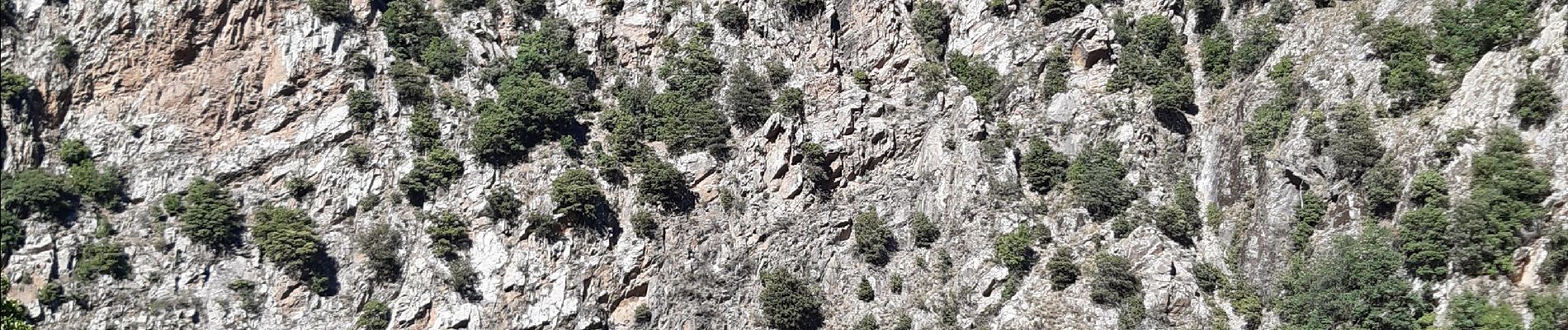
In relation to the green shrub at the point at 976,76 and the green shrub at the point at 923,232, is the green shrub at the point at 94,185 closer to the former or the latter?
the green shrub at the point at 923,232

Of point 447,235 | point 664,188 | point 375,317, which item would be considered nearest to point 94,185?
point 375,317

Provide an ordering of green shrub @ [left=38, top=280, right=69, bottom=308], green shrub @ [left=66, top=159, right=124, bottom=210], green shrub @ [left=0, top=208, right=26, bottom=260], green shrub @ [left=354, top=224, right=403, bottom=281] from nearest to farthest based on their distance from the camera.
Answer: green shrub @ [left=38, top=280, right=69, bottom=308], green shrub @ [left=0, top=208, right=26, bottom=260], green shrub @ [left=66, top=159, right=124, bottom=210], green shrub @ [left=354, top=224, right=403, bottom=281]

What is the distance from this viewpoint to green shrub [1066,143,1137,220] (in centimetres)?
5484

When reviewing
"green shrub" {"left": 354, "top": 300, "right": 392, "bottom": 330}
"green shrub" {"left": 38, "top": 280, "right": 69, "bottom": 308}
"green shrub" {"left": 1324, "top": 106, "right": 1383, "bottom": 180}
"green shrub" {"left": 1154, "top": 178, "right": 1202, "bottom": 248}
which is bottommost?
"green shrub" {"left": 354, "top": 300, "right": 392, "bottom": 330}

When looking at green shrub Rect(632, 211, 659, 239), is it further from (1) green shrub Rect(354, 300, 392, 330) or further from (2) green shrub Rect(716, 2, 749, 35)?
(2) green shrub Rect(716, 2, 749, 35)

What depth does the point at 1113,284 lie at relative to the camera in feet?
170

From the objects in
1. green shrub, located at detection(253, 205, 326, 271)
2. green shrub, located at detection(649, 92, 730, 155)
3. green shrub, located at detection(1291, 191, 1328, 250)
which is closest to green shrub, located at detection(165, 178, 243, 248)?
green shrub, located at detection(253, 205, 326, 271)

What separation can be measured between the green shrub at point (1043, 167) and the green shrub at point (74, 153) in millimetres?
46414

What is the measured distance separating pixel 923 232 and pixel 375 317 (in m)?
26.8

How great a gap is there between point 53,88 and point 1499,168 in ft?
217

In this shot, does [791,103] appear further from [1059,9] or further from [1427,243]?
[1427,243]

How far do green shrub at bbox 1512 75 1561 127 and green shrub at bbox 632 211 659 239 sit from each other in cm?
3847

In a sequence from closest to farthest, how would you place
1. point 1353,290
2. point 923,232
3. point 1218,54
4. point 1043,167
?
point 1353,290 → point 923,232 → point 1043,167 → point 1218,54

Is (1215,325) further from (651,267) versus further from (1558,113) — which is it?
(651,267)
